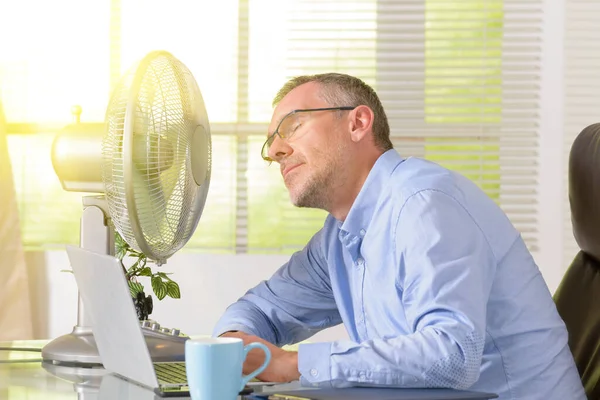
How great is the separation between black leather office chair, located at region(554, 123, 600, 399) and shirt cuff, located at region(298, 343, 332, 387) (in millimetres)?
556

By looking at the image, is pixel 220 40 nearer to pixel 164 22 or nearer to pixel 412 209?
pixel 164 22

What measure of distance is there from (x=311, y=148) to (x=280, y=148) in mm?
61

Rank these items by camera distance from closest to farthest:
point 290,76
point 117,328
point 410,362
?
point 410,362
point 117,328
point 290,76

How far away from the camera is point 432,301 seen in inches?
46.7

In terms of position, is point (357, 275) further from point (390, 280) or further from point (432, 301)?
point (432, 301)

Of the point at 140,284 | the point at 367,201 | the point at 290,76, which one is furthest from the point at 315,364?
the point at 290,76

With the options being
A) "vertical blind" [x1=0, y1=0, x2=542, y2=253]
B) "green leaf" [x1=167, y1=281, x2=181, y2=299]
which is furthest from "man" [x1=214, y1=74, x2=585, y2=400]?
"vertical blind" [x1=0, y1=0, x2=542, y2=253]

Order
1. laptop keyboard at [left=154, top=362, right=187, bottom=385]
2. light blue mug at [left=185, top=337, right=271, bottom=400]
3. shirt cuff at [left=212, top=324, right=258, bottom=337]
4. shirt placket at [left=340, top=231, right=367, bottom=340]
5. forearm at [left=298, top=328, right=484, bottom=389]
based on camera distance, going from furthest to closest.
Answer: shirt cuff at [left=212, top=324, right=258, bottom=337]
shirt placket at [left=340, top=231, right=367, bottom=340]
laptop keyboard at [left=154, top=362, right=187, bottom=385]
forearm at [left=298, top=328, right=484, bottom=389]
light blue mug at [left=185, top=337, right=271, bottom=400]

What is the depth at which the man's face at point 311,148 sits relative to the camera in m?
1.60

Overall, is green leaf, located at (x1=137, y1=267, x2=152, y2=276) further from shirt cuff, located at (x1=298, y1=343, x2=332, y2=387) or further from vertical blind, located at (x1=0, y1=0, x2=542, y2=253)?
vertical blind, located at (x1=0, y1=0, x2=542, y2=253)

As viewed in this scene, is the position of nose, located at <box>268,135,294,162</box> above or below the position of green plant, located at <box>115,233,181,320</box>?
above

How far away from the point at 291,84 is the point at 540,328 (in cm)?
66

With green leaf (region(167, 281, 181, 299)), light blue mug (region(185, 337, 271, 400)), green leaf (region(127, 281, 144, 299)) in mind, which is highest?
light blue mug (region(185, 337, 271, 400))

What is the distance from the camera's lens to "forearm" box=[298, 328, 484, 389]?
3.70 feet
